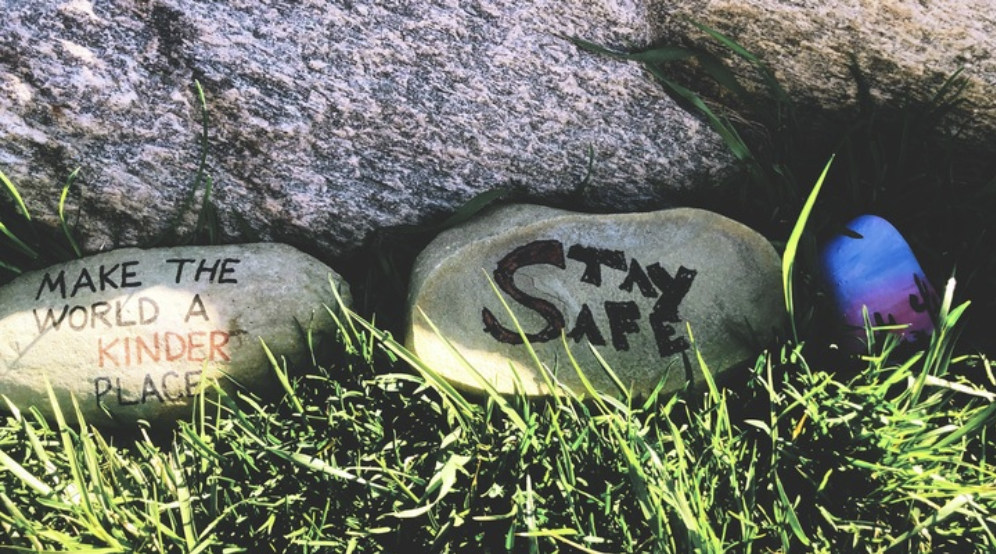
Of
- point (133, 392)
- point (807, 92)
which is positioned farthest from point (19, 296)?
point (807, 92)

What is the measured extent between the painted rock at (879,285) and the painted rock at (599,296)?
0.42ft

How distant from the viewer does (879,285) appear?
167 centimetres

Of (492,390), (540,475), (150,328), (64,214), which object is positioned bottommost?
(540,475)

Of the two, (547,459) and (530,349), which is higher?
(530,349)

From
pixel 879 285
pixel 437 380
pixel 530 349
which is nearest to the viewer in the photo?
pixel 530 349

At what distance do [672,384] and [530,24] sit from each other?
Answer: 77 cm

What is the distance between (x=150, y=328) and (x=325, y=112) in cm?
54

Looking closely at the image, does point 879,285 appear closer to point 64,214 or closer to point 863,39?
point 863,39

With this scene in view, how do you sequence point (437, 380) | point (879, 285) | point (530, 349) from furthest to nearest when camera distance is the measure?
point (879, 285) < point (437, 380) < point (530, 349)

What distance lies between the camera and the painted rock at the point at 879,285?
166 cm

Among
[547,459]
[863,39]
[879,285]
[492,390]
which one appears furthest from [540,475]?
[863,39]

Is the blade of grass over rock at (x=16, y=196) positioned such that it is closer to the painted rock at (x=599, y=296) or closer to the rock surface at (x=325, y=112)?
the rock surface at (x=325, y=112)

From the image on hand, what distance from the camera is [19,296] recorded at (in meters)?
1.72

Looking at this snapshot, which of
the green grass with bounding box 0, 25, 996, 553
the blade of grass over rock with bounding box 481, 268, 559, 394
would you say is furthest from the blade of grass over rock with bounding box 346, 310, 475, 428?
the blade of grass over rock with bounding box 481, 268, 559, 394
